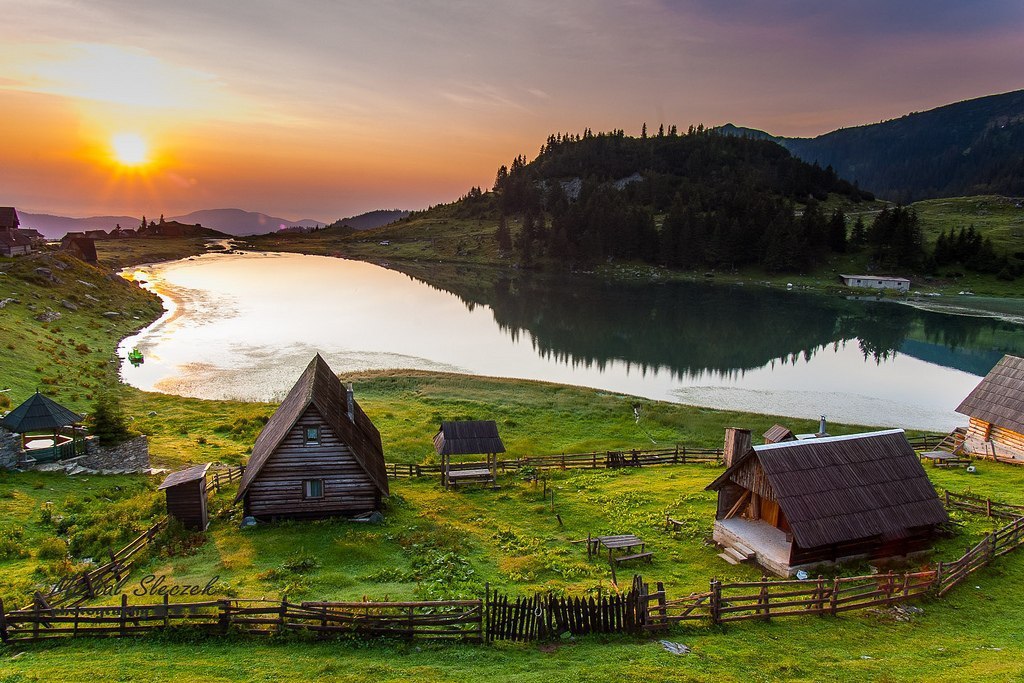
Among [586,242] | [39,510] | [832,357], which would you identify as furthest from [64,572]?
[586,242]

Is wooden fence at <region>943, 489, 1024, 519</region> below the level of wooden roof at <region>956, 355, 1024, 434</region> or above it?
below

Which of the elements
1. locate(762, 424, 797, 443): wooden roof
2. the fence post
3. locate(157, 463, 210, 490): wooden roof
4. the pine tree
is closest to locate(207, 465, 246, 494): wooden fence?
locate(157, 463, 210, 490): wooden roof

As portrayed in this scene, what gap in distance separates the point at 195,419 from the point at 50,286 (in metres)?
48.9

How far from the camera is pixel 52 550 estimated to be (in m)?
21.5

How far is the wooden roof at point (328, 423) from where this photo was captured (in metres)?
26.5

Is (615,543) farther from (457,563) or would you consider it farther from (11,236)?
(11,236)

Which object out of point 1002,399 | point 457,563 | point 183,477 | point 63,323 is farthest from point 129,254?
point 1002,399

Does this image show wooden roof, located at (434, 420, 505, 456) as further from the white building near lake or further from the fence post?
the white building near lake

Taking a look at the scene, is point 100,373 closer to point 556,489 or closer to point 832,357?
point 556,489

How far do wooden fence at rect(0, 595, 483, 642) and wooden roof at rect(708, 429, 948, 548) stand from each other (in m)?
12.4

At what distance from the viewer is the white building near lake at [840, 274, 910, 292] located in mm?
134375

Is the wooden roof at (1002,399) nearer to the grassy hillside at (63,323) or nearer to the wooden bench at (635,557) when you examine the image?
the wooden bench at (635,557)

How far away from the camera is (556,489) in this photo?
33094 mm

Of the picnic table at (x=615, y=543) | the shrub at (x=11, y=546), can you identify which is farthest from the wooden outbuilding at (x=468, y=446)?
the shrub at (x=11, y=546)
